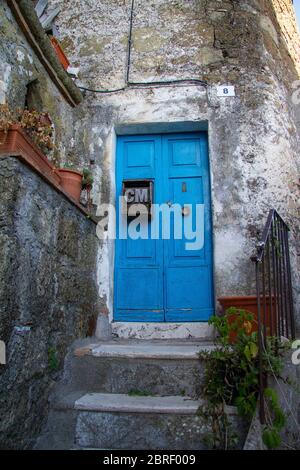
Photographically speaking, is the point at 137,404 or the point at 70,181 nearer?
the point at 137,404

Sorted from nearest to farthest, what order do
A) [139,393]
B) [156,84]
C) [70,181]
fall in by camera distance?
1. [139,393]
2. [70,181]
3. [156,84]

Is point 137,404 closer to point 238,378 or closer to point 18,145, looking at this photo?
point 238,378

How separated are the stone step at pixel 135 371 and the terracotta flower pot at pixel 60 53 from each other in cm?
274

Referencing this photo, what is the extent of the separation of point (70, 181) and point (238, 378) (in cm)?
195

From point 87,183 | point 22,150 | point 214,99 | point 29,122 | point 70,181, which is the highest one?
point 214,99

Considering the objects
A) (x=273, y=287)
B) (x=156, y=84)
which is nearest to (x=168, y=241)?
(x=273, y=287)

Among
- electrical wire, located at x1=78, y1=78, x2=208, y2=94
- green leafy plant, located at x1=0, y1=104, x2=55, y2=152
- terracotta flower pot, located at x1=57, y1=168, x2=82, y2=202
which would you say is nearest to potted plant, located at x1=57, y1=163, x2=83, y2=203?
terracotta flower pot, located at x1=57, y1=168, x2=82, y2=202

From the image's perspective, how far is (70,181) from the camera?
310 centimetres

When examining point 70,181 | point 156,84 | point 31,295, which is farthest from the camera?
point 156,84

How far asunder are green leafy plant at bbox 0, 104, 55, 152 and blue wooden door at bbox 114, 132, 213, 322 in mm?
1052

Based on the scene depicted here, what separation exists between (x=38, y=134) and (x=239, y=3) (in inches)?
112

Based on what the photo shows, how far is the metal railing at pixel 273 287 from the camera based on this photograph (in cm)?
205

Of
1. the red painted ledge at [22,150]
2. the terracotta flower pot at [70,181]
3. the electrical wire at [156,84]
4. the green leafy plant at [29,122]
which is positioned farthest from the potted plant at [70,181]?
the electrical wire at [156,84]
